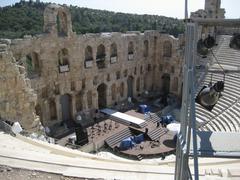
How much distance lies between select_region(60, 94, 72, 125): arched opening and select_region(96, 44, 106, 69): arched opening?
3886 mm

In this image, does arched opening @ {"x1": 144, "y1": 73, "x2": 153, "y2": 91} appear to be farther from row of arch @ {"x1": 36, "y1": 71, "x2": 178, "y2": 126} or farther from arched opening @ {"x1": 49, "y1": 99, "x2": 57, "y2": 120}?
arched opening @ {"x1": 49, "y1": 99, "x2": 57, "y2": 120}

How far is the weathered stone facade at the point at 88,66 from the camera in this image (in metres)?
20.0

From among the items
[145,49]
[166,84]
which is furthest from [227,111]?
[145,49]

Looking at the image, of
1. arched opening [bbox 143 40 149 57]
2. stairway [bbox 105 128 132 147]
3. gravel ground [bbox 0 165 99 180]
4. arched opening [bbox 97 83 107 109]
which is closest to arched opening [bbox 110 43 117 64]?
arched opening [bbox 97 83 107 109]

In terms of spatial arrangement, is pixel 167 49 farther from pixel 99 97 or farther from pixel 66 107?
pixel 66 107

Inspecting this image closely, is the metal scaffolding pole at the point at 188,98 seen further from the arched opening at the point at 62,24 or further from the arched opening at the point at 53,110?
the arched opening at the point at 53,110

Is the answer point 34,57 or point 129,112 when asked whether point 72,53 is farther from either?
point 129,112

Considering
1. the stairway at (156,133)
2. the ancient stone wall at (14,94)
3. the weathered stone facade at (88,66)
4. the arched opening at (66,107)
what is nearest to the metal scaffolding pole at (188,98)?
the ancient stone wall at (14,94)

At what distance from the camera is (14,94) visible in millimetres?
15336

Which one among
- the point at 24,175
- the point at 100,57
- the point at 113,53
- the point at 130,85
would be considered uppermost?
the point at 113,53

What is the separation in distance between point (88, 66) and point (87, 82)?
1.32m

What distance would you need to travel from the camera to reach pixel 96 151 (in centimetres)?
1858

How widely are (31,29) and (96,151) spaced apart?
30849mm

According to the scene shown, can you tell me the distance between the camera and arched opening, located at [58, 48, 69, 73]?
21.4m
